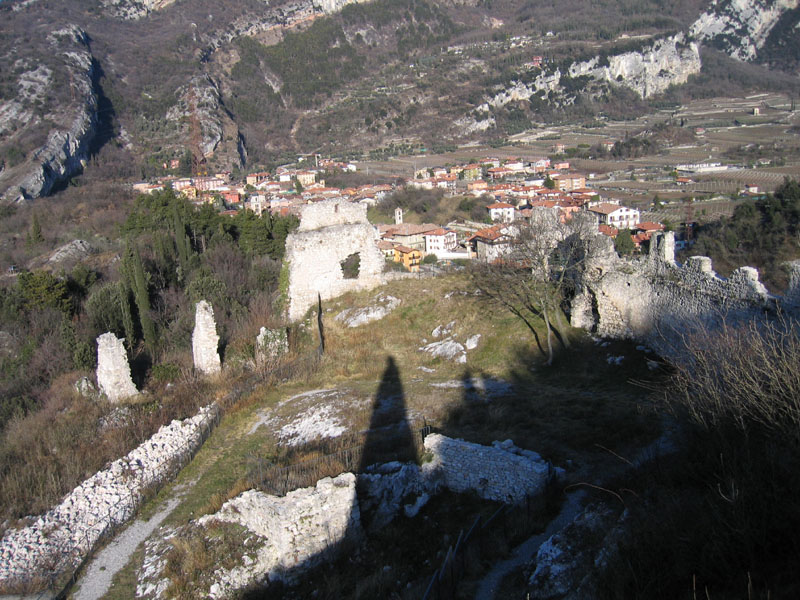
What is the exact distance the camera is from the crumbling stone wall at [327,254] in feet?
58.4

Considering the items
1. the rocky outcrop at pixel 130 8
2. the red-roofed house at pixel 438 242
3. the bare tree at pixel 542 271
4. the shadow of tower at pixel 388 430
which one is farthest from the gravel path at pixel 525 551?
the rocky outcrop at pixel 130 8

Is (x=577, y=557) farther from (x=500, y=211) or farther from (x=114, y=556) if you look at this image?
(x=500, y=211)

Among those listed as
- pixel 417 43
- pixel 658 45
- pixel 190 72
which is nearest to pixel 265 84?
pixel 190 72

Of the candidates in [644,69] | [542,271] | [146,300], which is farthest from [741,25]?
[146,300]

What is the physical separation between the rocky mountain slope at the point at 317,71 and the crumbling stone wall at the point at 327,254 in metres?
62.8

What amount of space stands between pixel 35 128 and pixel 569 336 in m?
89.2

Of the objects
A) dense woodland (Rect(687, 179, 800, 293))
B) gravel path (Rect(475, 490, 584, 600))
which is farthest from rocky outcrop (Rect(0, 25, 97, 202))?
gravel path (Rect(475, 490, 584, 600))

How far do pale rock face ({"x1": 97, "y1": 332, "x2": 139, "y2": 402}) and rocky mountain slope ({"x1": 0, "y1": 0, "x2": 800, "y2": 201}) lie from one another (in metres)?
63.6

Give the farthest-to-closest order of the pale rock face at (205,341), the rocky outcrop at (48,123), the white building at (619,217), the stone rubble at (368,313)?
the rocky outcrop at (48,123), the white building at (619,217), the stone rubble at (368,313), the pale rock face at (205,341)

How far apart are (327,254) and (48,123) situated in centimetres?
8303

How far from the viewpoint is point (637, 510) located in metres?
5.32

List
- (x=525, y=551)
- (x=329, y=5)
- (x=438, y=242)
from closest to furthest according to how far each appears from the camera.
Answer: (x=525, y=551) < (x=438, y=242) < (x=329, y=5)

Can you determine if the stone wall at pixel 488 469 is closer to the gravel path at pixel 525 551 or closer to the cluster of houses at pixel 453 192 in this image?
the gravel path at pixel 525 551

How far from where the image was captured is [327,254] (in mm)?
18000
